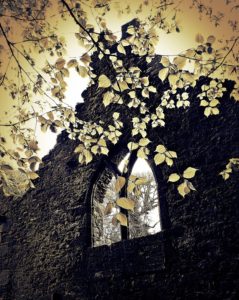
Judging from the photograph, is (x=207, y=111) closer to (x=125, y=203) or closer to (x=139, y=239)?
(x=139, y=239)

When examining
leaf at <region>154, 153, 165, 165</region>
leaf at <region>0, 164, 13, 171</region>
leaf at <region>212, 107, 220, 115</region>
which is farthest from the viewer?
leaf at <region>212, 107, 220, 115</region>

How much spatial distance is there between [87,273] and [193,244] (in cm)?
199

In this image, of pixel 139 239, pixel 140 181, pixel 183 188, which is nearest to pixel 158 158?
pixel 183 188

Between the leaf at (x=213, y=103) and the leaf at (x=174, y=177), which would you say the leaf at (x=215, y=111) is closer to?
the leaf at (x=213, y=103)

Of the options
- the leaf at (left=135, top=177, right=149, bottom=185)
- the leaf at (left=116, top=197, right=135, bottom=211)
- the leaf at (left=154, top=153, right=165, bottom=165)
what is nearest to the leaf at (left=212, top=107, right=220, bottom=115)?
the leaf at (left=154, top=153, right=165, bottom=165)

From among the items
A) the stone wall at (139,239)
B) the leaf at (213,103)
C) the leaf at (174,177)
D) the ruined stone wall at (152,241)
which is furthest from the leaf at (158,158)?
the leaf at (213,103)

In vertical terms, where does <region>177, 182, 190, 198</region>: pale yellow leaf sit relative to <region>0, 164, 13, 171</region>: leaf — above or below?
below

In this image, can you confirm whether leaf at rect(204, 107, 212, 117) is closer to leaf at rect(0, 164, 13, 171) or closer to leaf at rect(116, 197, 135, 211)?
leaf at rect(116, 197, 135, 211)

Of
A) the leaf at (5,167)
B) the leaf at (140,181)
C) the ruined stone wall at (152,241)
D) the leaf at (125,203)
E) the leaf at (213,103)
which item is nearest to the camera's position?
the leaf at (125,203)

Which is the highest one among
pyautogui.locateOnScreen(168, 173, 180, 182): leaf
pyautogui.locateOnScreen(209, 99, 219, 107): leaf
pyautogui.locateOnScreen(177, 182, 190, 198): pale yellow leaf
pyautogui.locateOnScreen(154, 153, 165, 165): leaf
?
pyautogui.locateOnScreen(209, 99, 219, 107): leaf

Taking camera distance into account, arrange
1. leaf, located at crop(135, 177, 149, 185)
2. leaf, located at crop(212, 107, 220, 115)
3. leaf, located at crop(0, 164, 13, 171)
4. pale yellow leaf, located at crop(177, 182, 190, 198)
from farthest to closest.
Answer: leaf, located at crop(212, 107, 220, 115) < pale yellow leaf, located at crop(177, 182, 190, 198) < leaf, located at crop(0, 164, 13, 171) < leaf, located at crop(135, 177, 149, 185)

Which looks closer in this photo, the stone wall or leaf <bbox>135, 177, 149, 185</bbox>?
leaf <bbox>135, 177, 149, 185</bbox>

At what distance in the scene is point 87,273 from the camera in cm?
497

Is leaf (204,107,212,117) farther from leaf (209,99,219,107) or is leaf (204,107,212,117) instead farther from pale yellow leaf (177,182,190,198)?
pale yellow leaf (177,182,190,198)
